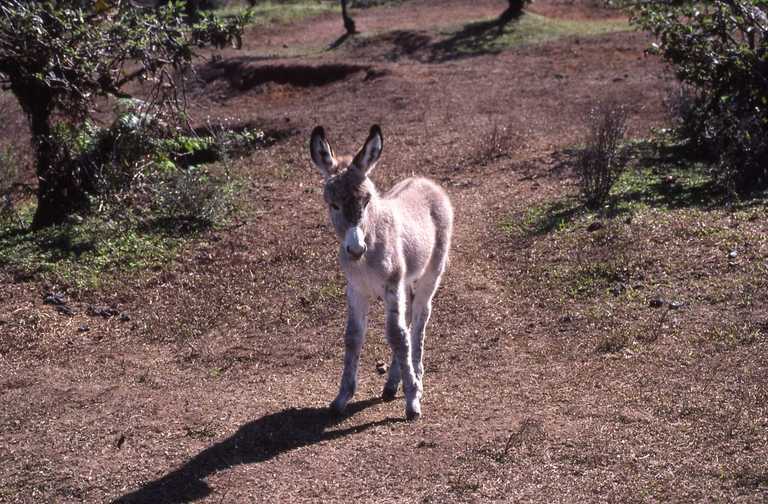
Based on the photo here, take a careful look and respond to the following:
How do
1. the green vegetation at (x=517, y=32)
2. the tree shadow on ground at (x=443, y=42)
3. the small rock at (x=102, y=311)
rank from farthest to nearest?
the green vegetation at (x=517, y=32)
the tree shadow on ground at (x=443, y=42)
the small rock at (x=102, y=311)

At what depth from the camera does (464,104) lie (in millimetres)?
16703

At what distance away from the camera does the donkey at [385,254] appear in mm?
6441

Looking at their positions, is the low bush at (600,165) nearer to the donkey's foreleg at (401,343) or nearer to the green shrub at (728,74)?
the green shrub at (728,74)

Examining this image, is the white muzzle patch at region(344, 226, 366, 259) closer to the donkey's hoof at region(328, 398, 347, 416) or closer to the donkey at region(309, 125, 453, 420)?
the donkey at region(309, 125, 453, 420)

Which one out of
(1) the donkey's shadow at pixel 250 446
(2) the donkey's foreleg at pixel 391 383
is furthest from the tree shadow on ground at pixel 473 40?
(1) the donkey's shadow at pixel 250 446

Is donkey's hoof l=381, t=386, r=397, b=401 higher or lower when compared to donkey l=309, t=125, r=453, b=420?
lower

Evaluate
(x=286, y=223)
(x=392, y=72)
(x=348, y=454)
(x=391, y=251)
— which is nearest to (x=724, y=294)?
(x=391, y=251)

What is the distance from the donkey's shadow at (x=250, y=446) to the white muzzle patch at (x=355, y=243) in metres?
1.50

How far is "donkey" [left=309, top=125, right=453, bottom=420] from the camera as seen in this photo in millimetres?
6441

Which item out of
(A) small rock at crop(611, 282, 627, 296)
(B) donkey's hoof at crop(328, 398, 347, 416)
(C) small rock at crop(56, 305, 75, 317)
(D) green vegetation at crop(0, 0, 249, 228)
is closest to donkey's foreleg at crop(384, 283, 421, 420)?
(B) donkey's hoof at crop(328, 398, 347, 416)

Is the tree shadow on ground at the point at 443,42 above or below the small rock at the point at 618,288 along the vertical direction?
above

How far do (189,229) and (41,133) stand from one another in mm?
2439

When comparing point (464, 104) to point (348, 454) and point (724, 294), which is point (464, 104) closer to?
point (724, 294)

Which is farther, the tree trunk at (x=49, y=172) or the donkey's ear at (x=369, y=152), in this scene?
the tree trunk at (x=49, y=172)
